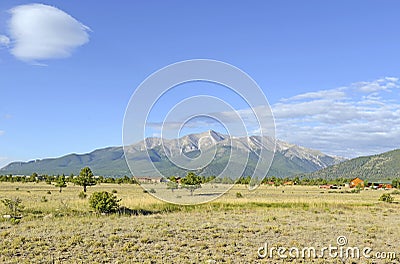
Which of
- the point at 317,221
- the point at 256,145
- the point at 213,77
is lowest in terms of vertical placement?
the point at 317,221

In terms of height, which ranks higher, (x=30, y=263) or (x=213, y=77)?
(x=213, y=77)

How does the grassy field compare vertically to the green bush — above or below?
below

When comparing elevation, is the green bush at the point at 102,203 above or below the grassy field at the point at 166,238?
above

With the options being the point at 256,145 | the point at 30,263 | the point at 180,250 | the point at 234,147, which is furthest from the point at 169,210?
the point at 30,263

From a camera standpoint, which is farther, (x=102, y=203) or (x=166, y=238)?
(x=102, y=203)

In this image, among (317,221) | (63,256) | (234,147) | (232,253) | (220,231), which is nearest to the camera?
(63,256)

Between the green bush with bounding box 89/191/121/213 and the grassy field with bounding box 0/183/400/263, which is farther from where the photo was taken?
the green bush with bounding box 89/191/121/213

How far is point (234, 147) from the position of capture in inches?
1083

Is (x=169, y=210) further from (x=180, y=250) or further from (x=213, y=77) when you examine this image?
(x=180, y=250)

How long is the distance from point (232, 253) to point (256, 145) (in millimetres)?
11275

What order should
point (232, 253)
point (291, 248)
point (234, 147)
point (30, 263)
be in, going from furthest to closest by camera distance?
point (234, 147) < point (291, 248) < point (232, 253) < point (30, 263)

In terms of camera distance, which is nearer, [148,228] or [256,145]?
[148,228]

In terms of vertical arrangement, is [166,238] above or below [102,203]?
below

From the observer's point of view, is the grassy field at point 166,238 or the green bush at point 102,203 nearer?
the grassy field at point 166,238
